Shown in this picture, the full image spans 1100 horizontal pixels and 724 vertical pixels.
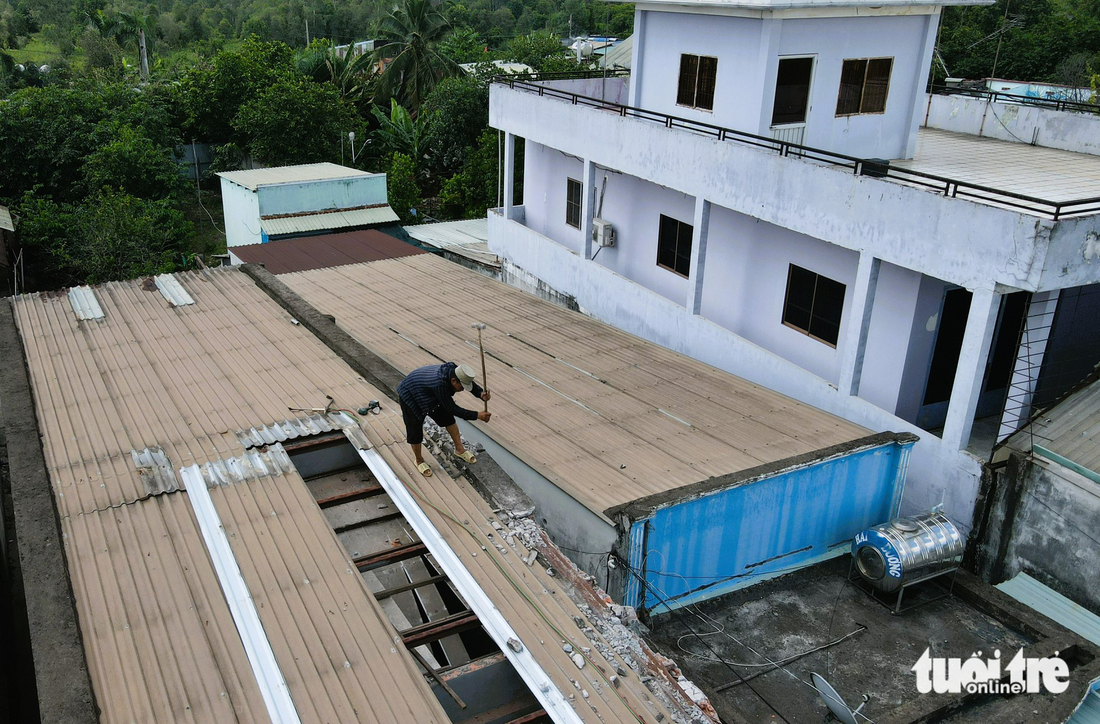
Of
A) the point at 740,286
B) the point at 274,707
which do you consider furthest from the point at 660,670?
the point at 740,286

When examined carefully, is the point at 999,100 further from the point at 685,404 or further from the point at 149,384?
the point at 149,384

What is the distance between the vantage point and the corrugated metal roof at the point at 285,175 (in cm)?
2527

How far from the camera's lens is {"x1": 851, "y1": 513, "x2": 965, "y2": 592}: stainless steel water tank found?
10008mm

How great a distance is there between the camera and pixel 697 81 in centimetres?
1585

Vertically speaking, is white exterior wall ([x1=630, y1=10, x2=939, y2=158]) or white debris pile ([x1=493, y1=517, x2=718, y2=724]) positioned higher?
white exterior wall ([x1=630, y1=10, x2=939, y2=158])

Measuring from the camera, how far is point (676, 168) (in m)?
14.9

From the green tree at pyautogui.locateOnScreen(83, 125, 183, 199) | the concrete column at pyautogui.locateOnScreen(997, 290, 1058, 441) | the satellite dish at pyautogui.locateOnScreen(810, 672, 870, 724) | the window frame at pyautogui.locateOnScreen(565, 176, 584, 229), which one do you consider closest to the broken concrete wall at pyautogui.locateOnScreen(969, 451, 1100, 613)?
the concrete column at pyautogui.locateOnScreen(997, 290, 1058, 441)

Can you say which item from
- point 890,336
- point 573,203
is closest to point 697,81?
point 573,203

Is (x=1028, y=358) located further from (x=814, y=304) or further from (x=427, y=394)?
(x=427, y=394)

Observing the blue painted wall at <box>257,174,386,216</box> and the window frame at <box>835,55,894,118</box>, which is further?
the blue painted wall at <box>257,174,386,216</box>

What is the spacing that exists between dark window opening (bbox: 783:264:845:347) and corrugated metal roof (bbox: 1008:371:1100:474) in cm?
319

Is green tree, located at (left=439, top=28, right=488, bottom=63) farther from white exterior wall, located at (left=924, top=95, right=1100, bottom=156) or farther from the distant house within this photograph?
white exterior wall, located at (left=924, top=95, right=1100, bottom=156)

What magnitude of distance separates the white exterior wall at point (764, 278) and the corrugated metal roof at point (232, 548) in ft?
24.7

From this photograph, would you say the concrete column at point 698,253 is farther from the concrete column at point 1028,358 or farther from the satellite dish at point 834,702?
the satellite dish at point 834,702
